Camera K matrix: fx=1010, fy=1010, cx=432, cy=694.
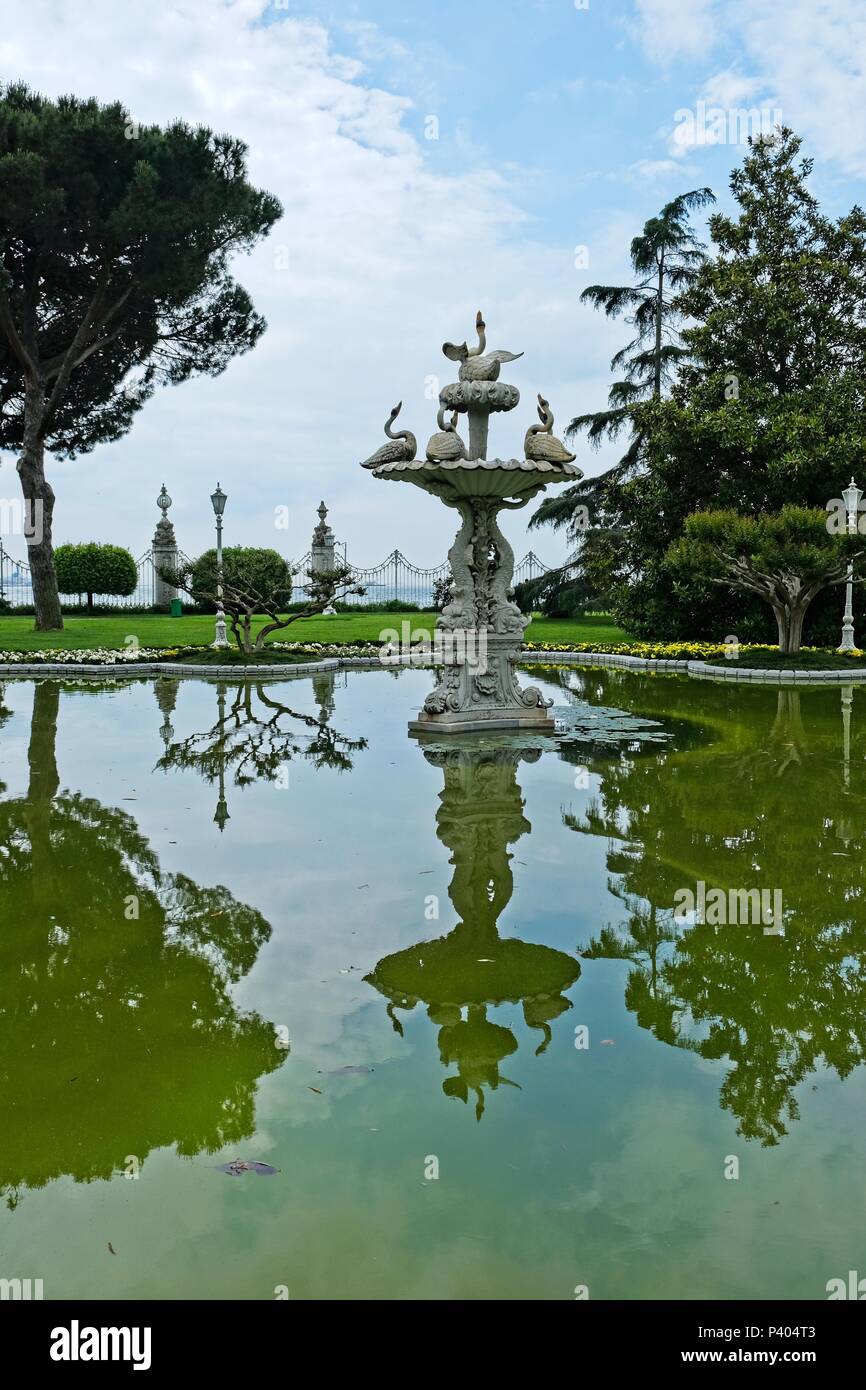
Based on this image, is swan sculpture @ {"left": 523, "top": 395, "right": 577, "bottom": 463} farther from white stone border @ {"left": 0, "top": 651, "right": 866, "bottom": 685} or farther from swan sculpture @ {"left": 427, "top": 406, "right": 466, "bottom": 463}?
white stone border @ {"left": 0, "top": 651, "right": 866, "bottom": 685}

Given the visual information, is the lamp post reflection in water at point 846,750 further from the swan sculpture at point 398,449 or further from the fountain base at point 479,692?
the swan sculpture at point 398,449

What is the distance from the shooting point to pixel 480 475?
10.2 m

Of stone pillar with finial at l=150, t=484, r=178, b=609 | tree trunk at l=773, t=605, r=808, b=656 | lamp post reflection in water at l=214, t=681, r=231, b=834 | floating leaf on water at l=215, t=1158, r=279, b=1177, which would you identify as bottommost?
floating leaf on water at l=215, t=1158, r=279, b=1177

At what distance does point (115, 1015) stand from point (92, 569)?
3067 cm

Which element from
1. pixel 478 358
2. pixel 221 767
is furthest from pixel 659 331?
pixel 221 767

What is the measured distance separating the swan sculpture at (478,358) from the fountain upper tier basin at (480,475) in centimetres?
99

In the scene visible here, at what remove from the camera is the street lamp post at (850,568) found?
1769 centimetres

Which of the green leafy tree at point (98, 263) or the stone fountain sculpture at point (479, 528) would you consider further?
the green leafy tree at point (98, 263)

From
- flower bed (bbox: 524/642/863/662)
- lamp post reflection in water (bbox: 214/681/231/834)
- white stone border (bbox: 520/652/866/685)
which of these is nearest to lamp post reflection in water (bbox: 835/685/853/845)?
white stone border (bbox: 520/652/866/685)

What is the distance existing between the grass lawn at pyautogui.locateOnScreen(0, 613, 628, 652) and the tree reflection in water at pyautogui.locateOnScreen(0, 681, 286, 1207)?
15861 millimetres

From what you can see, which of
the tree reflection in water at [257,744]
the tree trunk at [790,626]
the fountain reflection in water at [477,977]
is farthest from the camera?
the tree trunk at [790,626]

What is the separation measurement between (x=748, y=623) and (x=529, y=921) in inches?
→ 746

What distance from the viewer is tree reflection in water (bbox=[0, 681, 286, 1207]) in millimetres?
2998

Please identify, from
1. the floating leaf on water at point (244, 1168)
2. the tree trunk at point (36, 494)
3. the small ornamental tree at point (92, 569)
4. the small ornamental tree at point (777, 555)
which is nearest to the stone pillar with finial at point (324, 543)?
the small ornamental tree at point (92, 569)
